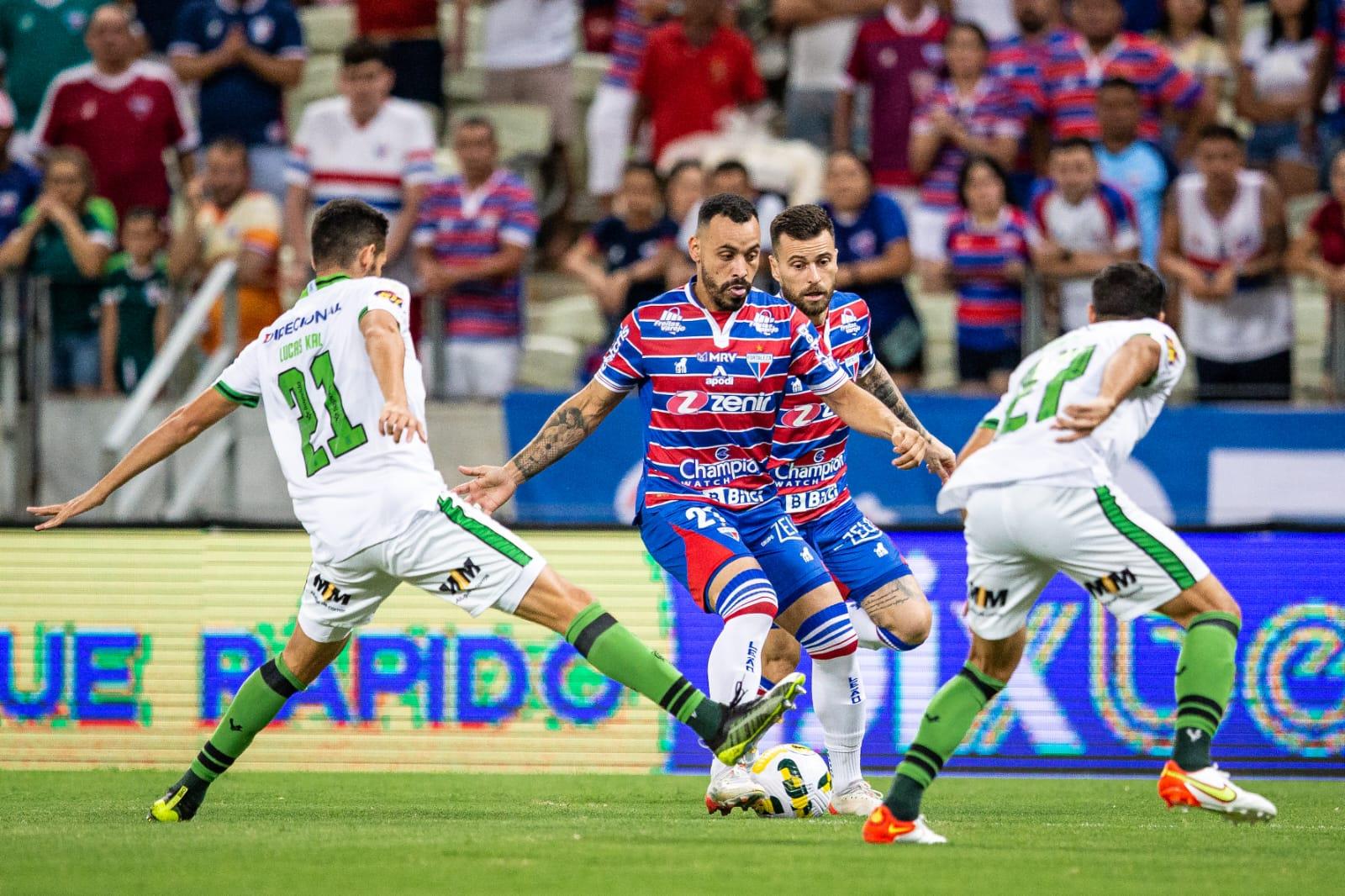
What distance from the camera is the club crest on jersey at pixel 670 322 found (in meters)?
8.23

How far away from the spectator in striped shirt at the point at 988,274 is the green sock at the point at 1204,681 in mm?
5442

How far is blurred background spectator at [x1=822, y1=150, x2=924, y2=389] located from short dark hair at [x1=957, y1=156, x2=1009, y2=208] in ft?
1.42

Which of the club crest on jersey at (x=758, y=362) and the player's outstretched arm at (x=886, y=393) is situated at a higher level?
the club crest on jersey at (x=758, y=362)

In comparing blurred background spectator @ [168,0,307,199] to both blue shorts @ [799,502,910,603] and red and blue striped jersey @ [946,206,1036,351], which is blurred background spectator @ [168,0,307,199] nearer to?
red and blue striped jersey @ [946,206,1036,351]

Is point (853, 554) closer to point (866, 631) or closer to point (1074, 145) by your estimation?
point (866, 631)

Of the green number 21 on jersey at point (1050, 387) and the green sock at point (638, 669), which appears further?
the green sock at point (638, 669)

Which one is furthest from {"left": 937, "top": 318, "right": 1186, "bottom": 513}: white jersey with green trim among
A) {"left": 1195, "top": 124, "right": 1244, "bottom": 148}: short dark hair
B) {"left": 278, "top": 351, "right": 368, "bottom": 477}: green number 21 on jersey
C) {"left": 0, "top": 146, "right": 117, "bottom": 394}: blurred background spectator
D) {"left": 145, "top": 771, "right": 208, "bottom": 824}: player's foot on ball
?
{"left": 0, "top": 146, "right": 117, "bottom": 394}: blurred background spectator

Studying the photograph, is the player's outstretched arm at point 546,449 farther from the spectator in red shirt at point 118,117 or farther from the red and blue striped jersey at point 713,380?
the spectator in red shirt at point 118,117

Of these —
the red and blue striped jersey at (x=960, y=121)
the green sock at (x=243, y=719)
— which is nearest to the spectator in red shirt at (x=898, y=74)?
the red and blue striped jersey at (x=960, y=121)

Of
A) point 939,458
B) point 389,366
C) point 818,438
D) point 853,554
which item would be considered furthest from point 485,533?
point 939,458

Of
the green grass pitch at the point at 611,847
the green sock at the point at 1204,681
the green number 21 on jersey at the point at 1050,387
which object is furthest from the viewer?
the green number 21 on jersey at the point at 1050,387

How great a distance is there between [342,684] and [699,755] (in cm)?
205

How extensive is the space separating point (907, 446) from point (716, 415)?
0.92 meters

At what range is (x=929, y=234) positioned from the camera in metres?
14.1
